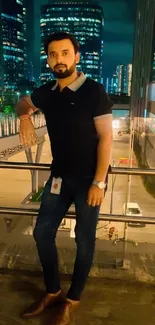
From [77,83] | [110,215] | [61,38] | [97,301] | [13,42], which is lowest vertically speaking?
[97,301]

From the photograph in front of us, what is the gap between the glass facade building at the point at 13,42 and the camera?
2443 inches

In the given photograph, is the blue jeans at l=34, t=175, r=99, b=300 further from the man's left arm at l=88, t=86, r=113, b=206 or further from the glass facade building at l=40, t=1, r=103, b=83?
the glass facade building at l=40, t=1, r=103, b=83

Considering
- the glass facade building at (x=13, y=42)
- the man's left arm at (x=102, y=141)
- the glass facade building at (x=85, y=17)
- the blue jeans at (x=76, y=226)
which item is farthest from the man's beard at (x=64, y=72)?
the glass facade building at (x=13, y=42)

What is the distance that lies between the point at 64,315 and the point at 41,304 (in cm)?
18

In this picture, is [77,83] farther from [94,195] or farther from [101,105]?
[94,195]

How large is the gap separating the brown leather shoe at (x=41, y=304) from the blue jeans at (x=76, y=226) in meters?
0.11

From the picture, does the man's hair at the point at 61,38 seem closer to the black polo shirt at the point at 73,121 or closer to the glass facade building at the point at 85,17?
the black polo shirt at the point at 73,121

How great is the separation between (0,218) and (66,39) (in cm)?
979

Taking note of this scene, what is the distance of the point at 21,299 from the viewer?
2.13 meters

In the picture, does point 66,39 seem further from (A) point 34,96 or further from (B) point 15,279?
(B) point 15,279

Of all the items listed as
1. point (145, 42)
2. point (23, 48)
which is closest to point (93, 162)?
point (145, 42)

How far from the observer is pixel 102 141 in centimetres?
167

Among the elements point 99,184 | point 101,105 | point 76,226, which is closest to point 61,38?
point 101,105

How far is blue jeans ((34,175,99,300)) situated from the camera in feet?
6.01
